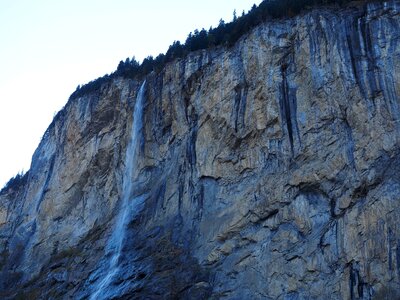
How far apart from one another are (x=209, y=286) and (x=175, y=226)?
4.79 metres

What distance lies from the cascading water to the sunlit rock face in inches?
13.9

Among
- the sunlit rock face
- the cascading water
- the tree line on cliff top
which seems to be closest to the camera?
the sunlit rock face

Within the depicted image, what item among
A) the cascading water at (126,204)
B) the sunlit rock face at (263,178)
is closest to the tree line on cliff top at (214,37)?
the sunlit rock face at (263,178)

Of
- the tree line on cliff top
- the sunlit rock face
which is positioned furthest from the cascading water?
the tree line on cliff top

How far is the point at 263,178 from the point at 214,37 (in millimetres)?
12072

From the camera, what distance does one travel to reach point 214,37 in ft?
118

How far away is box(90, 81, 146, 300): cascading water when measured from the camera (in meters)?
30.0

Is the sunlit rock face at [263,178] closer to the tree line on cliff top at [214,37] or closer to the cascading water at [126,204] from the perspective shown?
the cascading water at [126,204]

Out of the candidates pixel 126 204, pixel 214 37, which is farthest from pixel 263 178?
pixel 214 37

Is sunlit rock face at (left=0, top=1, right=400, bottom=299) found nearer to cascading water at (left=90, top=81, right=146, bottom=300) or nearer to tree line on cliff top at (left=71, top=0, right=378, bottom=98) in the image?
cascading water at (left=90, top=81, right=146, bottom=300)

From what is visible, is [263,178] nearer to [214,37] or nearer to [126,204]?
[126,204]

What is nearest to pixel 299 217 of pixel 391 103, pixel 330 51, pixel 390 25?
pixel 391 103

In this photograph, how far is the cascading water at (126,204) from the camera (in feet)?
98.4

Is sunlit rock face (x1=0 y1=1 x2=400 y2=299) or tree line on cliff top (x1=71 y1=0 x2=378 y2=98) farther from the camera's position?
tree line on cliff top (x1=71 y1=0 x2=378 y2=98)
